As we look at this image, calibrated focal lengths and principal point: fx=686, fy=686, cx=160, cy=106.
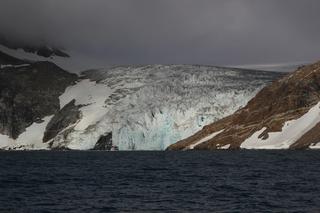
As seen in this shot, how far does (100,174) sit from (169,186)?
18.7 metres

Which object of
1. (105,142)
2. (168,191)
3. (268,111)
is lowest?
(168,191)

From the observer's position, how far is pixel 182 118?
183625mm

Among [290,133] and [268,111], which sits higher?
[268,111]

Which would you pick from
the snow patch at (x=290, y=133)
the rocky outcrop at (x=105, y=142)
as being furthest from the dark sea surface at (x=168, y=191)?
the rocky outcrop at (x=105, y=142)

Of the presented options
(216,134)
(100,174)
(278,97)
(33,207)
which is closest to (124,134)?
(216,134)

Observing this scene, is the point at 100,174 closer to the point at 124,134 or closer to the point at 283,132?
the point at 283,132

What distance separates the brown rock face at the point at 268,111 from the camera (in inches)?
6644

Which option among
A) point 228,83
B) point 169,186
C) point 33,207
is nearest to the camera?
point 33,207

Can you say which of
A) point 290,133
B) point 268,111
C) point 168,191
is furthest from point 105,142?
point 168,191

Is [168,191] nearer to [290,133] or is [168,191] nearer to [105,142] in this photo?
[290,133]

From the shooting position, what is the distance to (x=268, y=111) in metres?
177

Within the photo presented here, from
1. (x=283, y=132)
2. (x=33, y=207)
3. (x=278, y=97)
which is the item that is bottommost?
(x=33, y=207)

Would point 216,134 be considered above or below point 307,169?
above

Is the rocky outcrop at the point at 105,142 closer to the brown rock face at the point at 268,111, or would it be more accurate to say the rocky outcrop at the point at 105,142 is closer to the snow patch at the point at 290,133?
the brown rock face at the point at 268,111
